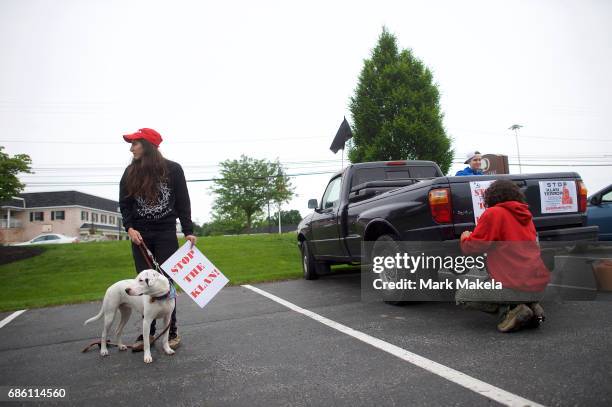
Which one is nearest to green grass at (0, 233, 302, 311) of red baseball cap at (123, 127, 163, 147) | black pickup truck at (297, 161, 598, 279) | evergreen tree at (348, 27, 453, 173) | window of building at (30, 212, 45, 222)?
black pickup truck at (297, 161, 598, 279)

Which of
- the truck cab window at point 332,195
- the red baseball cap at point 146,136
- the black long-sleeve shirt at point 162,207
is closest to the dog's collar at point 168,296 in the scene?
the black long-sleeve shirt at point 162,207

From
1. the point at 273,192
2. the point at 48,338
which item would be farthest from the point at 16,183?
the point at 273,192

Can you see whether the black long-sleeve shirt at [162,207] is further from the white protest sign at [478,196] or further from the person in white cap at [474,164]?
the person in white cap at [474,164]

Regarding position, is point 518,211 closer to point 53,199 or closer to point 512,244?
point 512,244

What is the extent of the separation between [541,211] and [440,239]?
4.39 feet

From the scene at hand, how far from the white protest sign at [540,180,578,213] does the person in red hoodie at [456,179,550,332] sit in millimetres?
1102

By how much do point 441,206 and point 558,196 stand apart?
1.59 metres

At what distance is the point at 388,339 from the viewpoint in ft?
11.8

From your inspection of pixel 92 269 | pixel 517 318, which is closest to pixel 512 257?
pixel 517 318

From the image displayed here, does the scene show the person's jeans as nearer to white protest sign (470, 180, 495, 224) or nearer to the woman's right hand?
the woman's right hand

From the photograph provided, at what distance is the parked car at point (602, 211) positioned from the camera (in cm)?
809

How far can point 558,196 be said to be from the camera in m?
4.57

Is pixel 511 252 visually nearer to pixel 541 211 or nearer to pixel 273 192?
pixel 541 211

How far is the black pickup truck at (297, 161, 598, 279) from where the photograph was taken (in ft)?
13.7
